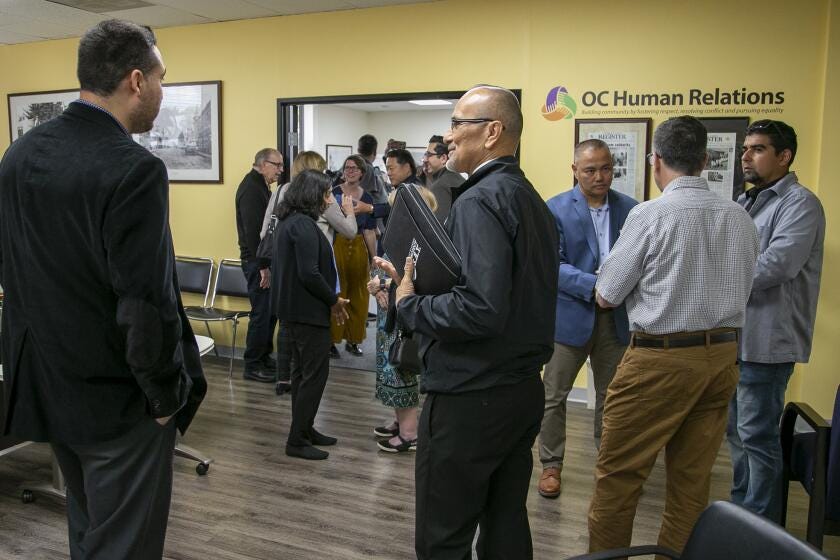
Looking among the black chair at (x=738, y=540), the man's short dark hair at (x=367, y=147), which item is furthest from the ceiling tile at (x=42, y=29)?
the black chair at (x=738, y=540)

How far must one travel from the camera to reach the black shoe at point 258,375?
572 centimetres

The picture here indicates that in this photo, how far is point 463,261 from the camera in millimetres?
2012

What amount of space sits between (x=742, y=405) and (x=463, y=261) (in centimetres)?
179

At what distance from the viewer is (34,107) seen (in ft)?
23.7

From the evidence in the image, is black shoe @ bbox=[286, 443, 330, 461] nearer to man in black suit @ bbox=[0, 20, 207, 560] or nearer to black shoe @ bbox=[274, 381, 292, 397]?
black shoe @ bbox=[274, 381, 292, 397]

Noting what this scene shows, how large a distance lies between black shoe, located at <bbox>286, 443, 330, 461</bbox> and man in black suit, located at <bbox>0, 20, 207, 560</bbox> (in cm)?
213

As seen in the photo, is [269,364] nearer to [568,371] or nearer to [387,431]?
[387,431]

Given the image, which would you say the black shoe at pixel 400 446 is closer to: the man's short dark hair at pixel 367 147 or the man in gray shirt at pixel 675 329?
the man in gray shirt at pixel 675 329

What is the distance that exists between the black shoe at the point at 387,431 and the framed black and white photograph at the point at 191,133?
10.2ft

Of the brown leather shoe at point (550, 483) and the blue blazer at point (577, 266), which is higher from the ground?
the blue blazer at point (577, 266)

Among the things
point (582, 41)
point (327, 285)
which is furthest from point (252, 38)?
point (327, 285)

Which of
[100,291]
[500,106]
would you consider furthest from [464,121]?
[100,291]

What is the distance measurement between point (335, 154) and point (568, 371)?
9.65 metres

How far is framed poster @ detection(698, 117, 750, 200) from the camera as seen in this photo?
15.5 ft
